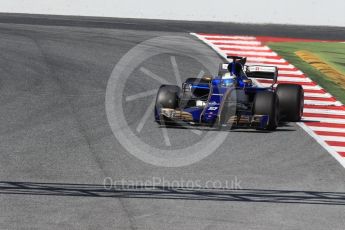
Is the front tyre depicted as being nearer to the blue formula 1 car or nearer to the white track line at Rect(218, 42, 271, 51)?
the blue formula 1 car

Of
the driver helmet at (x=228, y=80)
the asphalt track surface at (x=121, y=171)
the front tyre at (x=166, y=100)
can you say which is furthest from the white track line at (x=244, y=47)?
the front tyre at (x=166, y=100)

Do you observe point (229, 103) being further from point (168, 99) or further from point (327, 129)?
point (327, 129)

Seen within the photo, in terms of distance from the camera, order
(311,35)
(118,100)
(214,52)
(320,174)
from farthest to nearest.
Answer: (311,35) < (214,52) < (118,100) < (320,174)

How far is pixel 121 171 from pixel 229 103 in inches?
166

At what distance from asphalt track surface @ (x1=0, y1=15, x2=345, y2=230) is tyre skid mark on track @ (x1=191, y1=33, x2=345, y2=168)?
0.49m

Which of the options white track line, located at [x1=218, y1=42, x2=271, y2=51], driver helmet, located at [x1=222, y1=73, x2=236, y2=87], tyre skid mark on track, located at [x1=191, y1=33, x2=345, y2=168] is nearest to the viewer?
tyre skid mark on track, located at [x1=191, y1=33, x2=345, y2=168]

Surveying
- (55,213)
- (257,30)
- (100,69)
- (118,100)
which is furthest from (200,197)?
(257,30)

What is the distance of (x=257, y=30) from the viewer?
33.9 meters

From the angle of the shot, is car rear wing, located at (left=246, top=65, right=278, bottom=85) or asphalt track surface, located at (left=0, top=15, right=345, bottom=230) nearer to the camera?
asphalt track surface, located at (left=0, top=15, right=345, bottom=230)

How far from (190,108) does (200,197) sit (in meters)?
5.56

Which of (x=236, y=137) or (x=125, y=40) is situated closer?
(x=236, y=137)

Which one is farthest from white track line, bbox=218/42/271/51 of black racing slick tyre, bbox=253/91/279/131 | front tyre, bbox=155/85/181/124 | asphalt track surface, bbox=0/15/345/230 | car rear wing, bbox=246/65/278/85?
black racing slick tyre, bbox=253/91/279/131

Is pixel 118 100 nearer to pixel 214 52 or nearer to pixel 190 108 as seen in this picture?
pixel 190 108

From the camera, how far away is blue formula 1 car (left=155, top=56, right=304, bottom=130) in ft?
63.8
